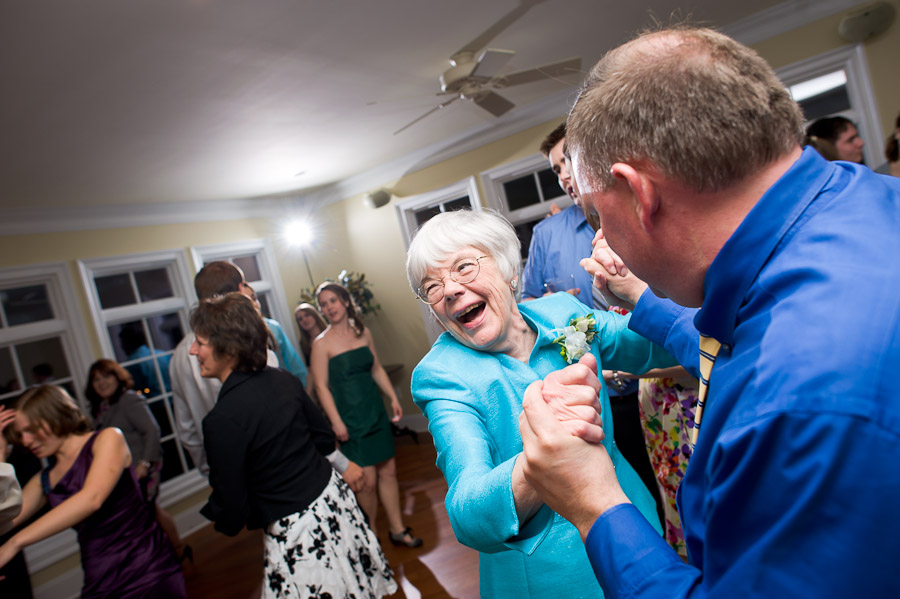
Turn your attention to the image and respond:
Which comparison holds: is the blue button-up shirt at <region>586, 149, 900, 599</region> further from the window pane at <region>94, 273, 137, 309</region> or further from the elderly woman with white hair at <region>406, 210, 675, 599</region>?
the window pane at <region>94, 273, 137, 309</region>

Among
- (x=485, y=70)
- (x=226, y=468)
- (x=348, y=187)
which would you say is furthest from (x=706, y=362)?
(x=348, y=187)

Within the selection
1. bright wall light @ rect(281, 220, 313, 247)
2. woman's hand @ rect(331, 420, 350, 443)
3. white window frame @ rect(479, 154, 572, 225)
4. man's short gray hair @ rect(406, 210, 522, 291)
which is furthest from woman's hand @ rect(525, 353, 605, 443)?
bright wall light @ rect(281, 220, 313, 247)

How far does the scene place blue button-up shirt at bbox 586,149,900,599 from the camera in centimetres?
41

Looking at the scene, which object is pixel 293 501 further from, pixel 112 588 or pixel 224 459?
pixel 112 588

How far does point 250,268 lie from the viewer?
6.84 m

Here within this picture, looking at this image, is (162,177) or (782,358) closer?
(782,358)

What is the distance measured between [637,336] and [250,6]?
7.89 ft

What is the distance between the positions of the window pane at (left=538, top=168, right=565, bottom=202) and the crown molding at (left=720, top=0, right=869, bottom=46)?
2058mm

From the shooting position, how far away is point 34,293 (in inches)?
189

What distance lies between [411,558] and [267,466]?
5.70ft

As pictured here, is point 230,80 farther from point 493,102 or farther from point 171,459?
point 171,459

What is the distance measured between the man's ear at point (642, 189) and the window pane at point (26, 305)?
5.67 metres

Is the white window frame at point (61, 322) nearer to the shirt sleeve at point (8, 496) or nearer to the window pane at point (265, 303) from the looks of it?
the window pane at point (265, 303)

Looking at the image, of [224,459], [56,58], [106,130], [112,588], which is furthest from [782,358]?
[106,130]
